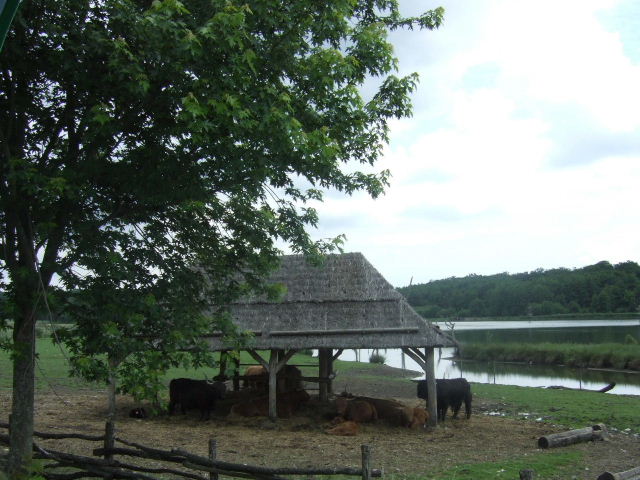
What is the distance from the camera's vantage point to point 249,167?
6.72 meters

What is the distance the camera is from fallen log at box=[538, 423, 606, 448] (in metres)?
11.6

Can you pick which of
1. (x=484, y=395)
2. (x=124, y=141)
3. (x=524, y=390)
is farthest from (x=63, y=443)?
(x=524, y=390)

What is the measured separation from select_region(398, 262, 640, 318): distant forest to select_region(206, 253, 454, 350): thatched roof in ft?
204

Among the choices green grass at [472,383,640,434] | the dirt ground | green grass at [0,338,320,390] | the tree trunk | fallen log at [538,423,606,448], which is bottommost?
green grass at [472,383,640,434]

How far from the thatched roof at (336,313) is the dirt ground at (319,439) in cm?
193

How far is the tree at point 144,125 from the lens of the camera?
5.93m

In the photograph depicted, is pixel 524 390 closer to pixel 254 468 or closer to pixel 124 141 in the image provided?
pixel 254 468

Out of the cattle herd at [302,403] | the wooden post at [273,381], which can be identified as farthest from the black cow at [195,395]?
the wooden post at [273,381]

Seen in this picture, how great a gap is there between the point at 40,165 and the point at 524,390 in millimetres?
20468

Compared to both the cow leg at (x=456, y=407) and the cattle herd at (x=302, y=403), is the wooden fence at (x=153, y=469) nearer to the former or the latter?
the cattle herd at (x=302, y=403)

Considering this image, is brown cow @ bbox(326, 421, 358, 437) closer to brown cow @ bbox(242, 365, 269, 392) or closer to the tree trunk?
brown cow @ bbox(242, 365, 269, 392)

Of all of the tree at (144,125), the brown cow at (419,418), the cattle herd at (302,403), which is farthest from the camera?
the cattle herd at (302,403)

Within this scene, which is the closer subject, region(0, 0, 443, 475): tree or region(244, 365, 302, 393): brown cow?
region(0, 0, 443, 475): tree

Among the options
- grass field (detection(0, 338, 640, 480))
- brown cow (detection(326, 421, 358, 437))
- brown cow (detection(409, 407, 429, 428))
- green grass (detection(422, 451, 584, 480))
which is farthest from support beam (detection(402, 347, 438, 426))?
green grass (detection(422, 451, 584, 480))
